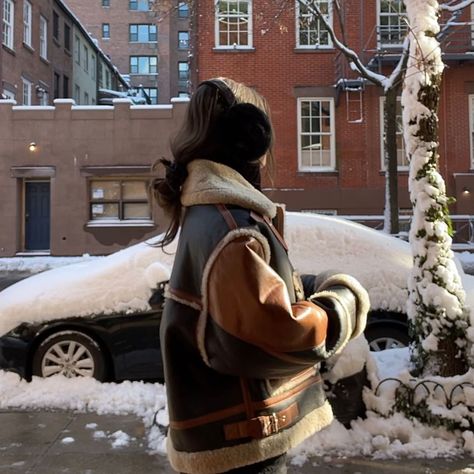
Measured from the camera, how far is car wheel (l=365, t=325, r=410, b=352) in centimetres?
572

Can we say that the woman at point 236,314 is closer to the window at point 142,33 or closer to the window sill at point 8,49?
the window sill at point 8,49

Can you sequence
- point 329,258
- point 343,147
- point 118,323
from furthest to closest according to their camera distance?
point 343,147
point 329,258
point 118,323

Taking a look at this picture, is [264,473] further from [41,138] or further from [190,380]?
[41,138]

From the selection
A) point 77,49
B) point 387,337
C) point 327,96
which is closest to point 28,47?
point 77,49

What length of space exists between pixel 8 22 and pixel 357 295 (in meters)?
25.1

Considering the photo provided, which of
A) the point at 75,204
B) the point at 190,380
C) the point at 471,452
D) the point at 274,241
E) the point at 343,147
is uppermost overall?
the point at 343,147

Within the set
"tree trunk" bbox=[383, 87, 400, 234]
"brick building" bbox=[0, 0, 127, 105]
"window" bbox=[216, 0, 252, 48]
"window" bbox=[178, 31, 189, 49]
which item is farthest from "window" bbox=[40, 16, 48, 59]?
"window" bbox=[178, 31, 189, 49]

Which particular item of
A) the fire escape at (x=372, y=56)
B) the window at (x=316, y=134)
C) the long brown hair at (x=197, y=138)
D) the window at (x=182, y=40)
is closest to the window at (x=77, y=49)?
the window at (x=316, y=134)

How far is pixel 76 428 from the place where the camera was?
443 centimetres

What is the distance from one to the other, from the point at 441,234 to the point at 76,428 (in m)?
3.12

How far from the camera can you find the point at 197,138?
172 cm

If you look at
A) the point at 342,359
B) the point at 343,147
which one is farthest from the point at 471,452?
the point at 343,147

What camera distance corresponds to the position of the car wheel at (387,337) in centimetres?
572

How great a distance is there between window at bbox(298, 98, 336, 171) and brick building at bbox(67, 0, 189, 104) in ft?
114
